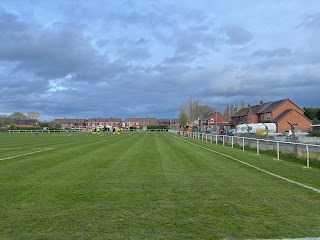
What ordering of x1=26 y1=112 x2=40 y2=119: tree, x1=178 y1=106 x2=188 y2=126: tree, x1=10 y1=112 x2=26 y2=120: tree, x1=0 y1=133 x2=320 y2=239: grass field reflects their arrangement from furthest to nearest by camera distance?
1. x1=26 y1=112 x2=40 y2=119: tree
2. x1=10 y1=112 x2=26 y2=120: tree
3. x1=178 y1=106 x2=188 y2=126: tree
4. x1=0 y1=133 x2=320 y2=239: grass field

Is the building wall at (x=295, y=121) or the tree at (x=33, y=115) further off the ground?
the tree at (x=33, y=115)

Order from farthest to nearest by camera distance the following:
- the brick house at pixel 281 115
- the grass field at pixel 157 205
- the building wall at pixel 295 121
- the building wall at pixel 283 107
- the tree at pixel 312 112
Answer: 1. the tree at pixel 312 112
2. the building wall at pixel 283 107
3. the brick house at pixel 281 115
4. the building wall at pixel 295 121
5. the grass field at pixel 157 205

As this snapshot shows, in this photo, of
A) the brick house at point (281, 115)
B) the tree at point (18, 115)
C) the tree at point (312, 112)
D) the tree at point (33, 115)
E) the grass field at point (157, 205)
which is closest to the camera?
the grass field at point (157, 205)

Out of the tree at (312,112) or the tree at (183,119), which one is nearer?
the tree at (312,112)

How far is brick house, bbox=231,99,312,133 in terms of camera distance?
77.4 m

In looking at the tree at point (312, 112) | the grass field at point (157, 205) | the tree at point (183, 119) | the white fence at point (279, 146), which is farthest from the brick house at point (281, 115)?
the grass field at point (157, 205)

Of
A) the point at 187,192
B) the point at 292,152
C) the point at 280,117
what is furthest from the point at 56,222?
the point at 280,117

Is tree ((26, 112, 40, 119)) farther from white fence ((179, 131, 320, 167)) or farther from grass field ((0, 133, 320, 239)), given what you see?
grass field ((0, 133, 320, 239))

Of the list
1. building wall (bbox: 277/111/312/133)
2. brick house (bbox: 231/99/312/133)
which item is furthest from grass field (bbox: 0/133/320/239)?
building wall (bbox: 277/111/312/133)

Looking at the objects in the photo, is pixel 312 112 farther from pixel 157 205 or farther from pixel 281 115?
pixel 157 205

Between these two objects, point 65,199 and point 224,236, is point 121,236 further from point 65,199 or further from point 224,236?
point 65,199

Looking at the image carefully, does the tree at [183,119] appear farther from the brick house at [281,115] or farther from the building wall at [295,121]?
the building wall at [295,121]

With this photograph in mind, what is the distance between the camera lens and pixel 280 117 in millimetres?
Result: 78562

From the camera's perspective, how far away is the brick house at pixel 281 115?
77.4 m
